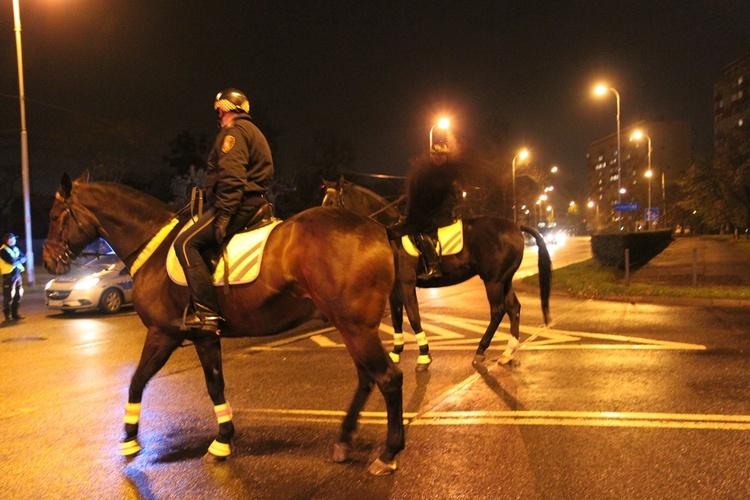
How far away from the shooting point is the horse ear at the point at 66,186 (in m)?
5.33

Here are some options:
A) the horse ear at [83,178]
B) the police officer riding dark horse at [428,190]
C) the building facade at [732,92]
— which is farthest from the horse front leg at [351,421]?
the building facade at [732,92]

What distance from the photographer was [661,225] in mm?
81500

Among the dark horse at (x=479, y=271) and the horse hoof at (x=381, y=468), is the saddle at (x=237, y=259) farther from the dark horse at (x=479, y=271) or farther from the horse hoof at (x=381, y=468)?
the dark horse at (x=479, y=271)

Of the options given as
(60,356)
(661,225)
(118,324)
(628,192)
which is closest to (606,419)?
(60,356)

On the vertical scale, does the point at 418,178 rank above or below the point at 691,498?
above

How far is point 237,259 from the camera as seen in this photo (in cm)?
477

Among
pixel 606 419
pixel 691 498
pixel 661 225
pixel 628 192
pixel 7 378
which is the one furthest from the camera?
pixel 628 192

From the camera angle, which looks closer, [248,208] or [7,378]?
[248,208]

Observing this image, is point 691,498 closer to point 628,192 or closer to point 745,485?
point 745,485

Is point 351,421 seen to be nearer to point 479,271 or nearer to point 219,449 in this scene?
point 219,449

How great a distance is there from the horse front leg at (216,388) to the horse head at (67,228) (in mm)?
1521

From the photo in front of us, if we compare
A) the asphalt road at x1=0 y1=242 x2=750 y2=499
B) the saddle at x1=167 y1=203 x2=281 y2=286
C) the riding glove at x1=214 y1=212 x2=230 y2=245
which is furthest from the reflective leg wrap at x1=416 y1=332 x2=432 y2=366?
the riding glove at x1=214 y1=212 x2=230 y2=245

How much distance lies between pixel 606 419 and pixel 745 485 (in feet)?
5.07

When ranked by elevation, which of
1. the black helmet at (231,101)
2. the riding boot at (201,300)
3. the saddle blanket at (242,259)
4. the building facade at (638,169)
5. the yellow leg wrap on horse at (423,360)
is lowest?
Answer: the yellow leg wrap on horse at (423,360)
